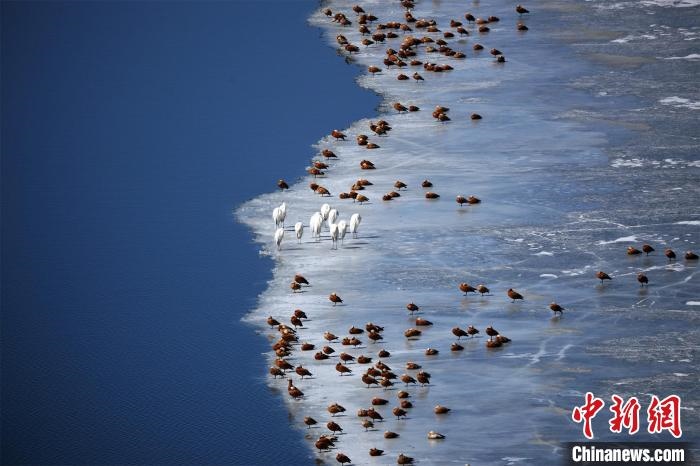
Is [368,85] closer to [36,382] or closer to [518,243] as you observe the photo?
[518,243]

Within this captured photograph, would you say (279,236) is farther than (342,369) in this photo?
Yes

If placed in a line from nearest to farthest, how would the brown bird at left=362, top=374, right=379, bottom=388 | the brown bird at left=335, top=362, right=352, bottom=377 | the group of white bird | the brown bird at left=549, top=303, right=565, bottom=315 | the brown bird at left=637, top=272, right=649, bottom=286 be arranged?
the brown bird at left=362, top=374, right=379, bottom=388, the brown bird at left=335, top=362, right=352, bottom=377, the brown bird at left=549, top=303, right=565, bottom=315, the brown bird at left=637, top=272, right=649, bottom=286, the group of white bird

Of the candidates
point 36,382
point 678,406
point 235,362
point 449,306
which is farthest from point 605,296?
point 36,382

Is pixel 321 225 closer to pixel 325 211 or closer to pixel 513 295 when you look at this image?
pixel 325 211

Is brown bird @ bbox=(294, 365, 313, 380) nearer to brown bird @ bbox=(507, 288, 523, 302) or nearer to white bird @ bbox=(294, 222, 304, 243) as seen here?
brown bird @ bbox=(507, 288, 523, 302)

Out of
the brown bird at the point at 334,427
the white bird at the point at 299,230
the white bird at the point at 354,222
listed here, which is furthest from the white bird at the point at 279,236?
Answer: the brown bird at the point at 334,427

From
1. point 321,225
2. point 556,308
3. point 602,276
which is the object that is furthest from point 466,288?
point 321,225

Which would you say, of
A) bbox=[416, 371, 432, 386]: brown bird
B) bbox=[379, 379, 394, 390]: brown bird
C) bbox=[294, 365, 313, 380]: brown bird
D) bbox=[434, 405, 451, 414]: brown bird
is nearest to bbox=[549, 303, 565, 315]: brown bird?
bbox=[416, 371, 432, 386]: brown bird
